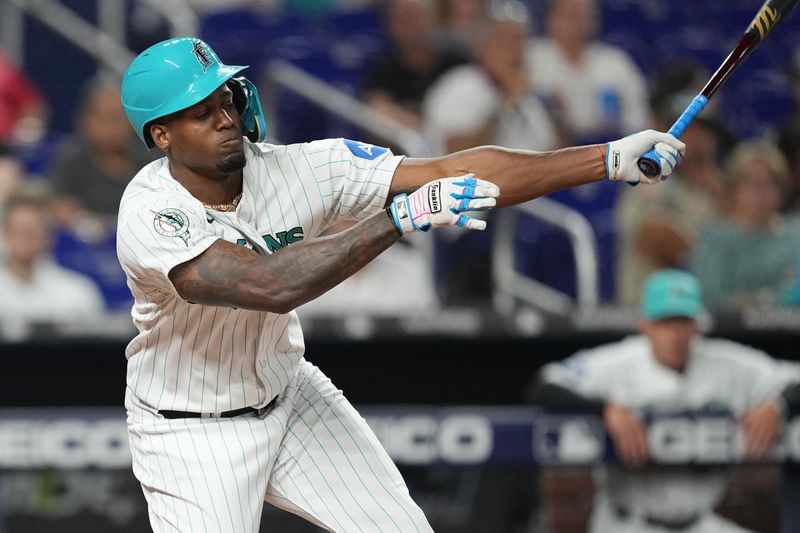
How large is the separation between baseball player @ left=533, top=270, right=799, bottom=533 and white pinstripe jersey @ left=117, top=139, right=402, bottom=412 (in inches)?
71.6

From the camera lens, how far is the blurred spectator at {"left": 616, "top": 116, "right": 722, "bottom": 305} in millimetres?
5832

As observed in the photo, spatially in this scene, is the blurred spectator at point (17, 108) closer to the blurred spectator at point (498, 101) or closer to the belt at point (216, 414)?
the blurred spectator at point (498, 101)

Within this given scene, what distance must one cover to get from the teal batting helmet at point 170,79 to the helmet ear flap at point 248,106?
9 centimetres

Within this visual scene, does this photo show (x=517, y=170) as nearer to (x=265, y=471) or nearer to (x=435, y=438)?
(x=265, y=471)

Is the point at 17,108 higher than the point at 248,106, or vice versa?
the point at 248,106

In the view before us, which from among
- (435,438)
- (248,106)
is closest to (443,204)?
(248,106)

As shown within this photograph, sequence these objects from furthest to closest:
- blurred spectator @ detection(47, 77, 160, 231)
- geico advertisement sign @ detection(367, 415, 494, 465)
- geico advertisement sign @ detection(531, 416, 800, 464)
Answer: blurred spectator @ detection(47, 77, 160, 231), geico advertisement sign @ detection(367, 415, 494, 465), geico advertisement sign @ detection(531, 416, 800, 464)

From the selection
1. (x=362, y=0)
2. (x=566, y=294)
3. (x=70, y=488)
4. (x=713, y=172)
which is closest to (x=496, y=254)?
(x=566, y=294)

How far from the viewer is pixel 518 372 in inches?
227

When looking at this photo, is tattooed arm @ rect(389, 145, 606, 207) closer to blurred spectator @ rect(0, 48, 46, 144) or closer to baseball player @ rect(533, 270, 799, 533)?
baseball player @ rect(533, 270, 799, 533)

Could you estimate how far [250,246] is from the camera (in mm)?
3135

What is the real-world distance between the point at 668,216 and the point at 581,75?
136cm

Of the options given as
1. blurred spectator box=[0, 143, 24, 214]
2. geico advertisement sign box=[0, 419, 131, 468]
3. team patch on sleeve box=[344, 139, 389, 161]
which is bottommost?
geico advertisement sign box=[0, 419, 131, 468]

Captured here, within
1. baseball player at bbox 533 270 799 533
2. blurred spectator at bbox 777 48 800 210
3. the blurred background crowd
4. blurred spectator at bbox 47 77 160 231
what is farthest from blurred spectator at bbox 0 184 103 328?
blurred spectator at bbox 777 48 800 210
